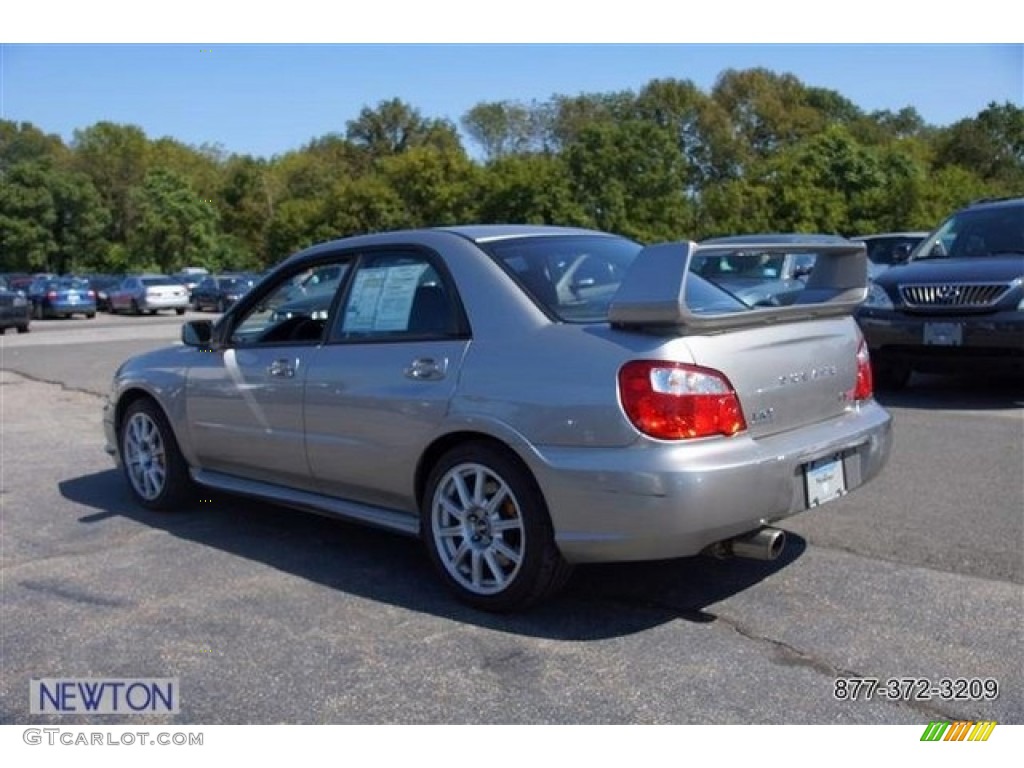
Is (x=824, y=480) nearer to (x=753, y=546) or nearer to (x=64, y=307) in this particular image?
(x=753, y=546)

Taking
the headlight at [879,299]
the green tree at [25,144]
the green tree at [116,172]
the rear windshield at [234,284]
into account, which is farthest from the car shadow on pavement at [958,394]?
the green tree at [25,144]

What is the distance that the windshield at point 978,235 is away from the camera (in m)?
9.34

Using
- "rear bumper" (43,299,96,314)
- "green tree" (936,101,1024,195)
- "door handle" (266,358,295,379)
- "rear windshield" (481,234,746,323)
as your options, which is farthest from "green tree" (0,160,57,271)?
"rear windshield" (481,234,746,323)

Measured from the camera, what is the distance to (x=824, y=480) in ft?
13.6

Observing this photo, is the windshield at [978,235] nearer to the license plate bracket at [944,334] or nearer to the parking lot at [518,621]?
the license plate bracket at [944,334]

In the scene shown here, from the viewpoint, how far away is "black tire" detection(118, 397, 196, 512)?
5.92 metres

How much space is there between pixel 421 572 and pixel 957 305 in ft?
19.4

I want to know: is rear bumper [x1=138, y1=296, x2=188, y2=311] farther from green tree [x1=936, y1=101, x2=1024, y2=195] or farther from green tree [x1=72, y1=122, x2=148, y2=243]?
green tree [x1=936, y1=101, x2=1024, y2=195]

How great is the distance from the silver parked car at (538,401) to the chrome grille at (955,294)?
432cm

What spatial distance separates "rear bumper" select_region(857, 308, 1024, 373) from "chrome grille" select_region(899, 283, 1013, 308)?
106 millimetres

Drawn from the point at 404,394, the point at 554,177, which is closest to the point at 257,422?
the point at 404,394

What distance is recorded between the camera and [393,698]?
3.50 metres

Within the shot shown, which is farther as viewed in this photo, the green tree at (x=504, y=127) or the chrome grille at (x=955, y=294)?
the green tree at (x=504, y=127)


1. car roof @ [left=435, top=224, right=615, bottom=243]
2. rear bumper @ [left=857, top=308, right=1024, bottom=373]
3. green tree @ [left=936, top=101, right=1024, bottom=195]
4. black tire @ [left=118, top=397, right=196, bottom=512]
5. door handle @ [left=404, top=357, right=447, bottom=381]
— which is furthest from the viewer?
green tree @ [left=936, top=101, right=1024, bottom=195]
